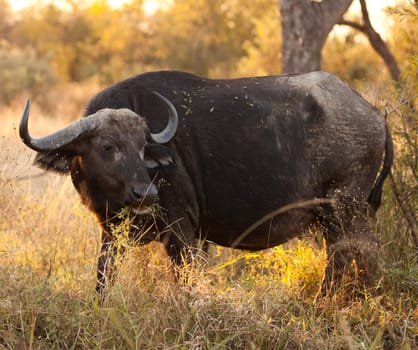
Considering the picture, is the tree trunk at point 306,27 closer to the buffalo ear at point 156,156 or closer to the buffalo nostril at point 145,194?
the buffalo ear at point 156,156

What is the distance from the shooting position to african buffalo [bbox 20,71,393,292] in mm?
4582

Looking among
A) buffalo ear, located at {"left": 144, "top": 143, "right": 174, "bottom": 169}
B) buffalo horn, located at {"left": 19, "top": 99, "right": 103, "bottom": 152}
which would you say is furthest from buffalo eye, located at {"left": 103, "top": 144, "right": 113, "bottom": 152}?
buffalo ear, located at {"left": 144, "top": 143, "right": 174, "bottom": 169}

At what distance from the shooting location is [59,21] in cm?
3878

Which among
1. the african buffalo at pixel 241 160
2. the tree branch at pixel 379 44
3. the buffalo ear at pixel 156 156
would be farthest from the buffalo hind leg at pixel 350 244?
the tree branch at pixel 379 44

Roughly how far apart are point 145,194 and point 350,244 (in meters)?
1.65

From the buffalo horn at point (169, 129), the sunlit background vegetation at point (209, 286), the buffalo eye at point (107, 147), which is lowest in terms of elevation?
the sunlit background vegetation at point (209, 286)

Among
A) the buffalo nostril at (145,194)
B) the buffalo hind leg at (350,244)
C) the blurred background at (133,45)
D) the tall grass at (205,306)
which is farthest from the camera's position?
the blurred background at (133,45)

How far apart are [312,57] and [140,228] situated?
370cm

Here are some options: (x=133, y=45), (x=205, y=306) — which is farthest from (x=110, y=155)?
(x=133, y=45)

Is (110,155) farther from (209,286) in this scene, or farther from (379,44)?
(379,44)

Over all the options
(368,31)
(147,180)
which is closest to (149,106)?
(147,180)

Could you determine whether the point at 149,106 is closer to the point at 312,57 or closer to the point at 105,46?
the point at 312,57

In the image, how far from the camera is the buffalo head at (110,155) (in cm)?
437

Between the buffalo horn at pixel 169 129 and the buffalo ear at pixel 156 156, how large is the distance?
0.09 meters
